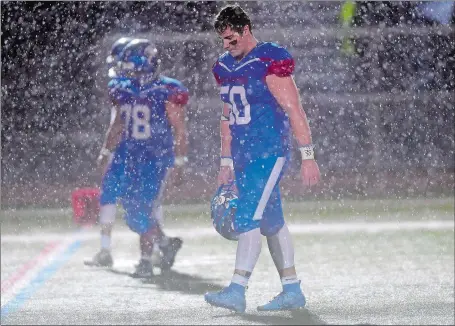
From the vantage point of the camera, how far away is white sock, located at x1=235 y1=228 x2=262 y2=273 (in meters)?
4.57

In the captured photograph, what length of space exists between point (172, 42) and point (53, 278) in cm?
1049

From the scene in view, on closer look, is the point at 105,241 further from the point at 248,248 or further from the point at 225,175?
the point at 225,175

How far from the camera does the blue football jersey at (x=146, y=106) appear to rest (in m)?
6.32

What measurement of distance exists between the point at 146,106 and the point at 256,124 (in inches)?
92.7

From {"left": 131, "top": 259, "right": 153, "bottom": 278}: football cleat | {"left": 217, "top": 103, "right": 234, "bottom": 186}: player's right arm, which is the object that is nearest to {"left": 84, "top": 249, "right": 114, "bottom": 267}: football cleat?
{"left": 131, "top": 259, "right": 153, "bottom": 278}: football cleat

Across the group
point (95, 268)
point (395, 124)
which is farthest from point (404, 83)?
point (95, 268)

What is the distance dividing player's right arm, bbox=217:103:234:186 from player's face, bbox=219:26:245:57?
0.88 ft

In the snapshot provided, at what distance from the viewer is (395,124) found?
20.6 meters

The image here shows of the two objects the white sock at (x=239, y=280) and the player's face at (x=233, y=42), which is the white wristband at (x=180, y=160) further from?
the player's face at (x=233, y=42)

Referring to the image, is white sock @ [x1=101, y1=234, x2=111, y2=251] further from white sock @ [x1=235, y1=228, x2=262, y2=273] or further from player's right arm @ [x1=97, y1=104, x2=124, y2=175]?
white sock @ [x1=235, y1=228, x2=262, y2=273]

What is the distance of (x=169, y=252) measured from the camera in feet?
26.5

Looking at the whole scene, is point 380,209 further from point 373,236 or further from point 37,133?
point 37,133

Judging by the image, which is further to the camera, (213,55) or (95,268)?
(213,55)

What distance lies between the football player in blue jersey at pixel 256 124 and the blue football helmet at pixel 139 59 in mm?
1817
